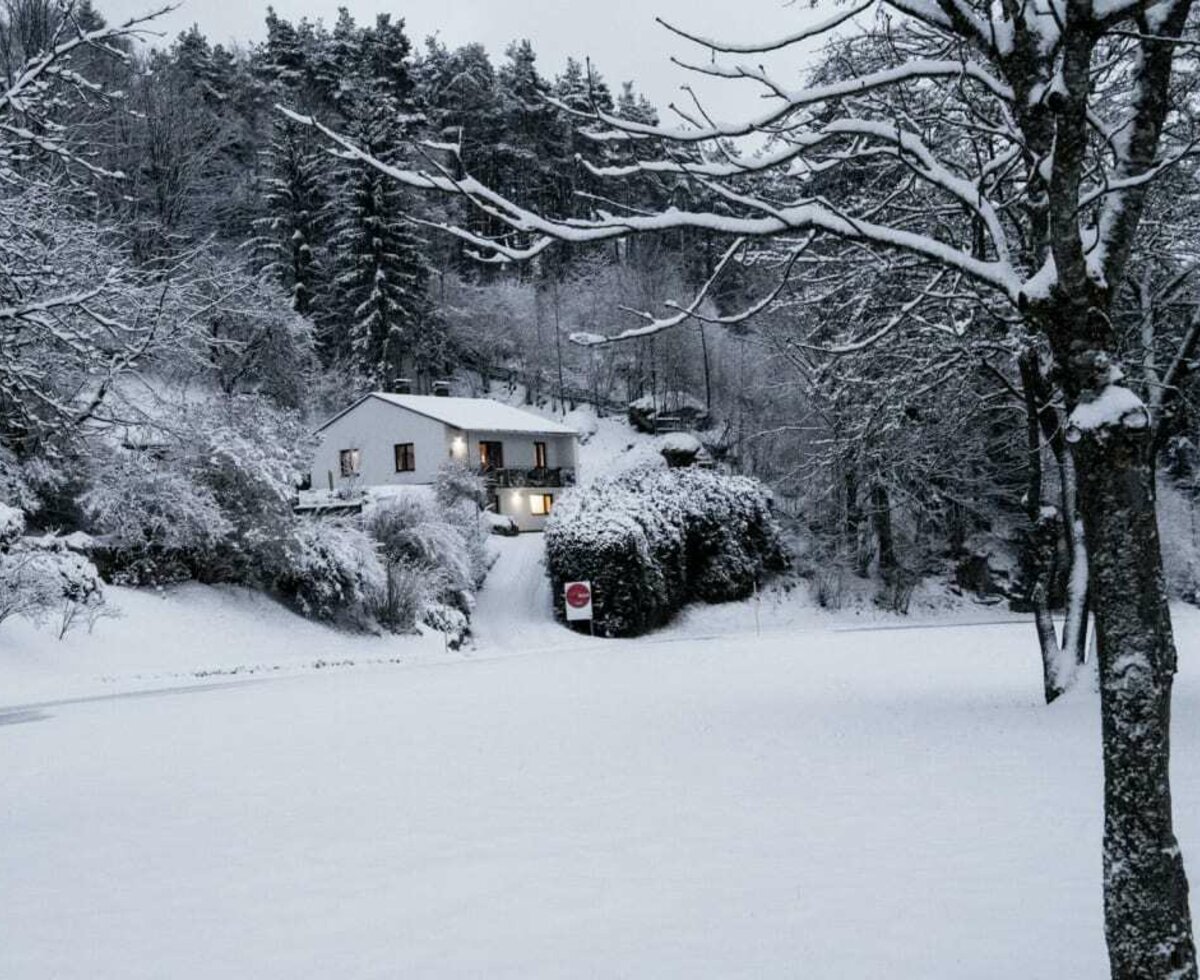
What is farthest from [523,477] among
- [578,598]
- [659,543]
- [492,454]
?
[578,598]

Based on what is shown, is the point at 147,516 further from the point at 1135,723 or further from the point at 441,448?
the point at 1135,723

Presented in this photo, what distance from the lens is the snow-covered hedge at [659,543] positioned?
1234 inches

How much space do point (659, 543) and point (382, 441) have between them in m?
18.0

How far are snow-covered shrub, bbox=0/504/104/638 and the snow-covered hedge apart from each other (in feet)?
46.4

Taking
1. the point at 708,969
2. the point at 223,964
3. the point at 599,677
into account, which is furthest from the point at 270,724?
the point at 708,969

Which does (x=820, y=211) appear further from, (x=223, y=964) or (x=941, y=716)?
(x=941, y=716)

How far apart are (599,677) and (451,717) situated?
5780mm

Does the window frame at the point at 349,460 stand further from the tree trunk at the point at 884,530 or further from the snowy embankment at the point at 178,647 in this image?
the tree trunk at the point at 884,530

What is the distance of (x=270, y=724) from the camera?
13.1m

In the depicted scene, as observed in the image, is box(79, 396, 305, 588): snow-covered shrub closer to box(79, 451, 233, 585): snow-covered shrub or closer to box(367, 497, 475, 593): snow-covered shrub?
box(79, 451, 233, 585): snow-covered shrub

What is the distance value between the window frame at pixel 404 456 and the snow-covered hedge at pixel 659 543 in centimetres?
1352

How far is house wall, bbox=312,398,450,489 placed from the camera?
44.7m

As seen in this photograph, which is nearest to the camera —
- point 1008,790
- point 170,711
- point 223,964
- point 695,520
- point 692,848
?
point 223,964

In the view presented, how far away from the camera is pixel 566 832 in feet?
23.9
